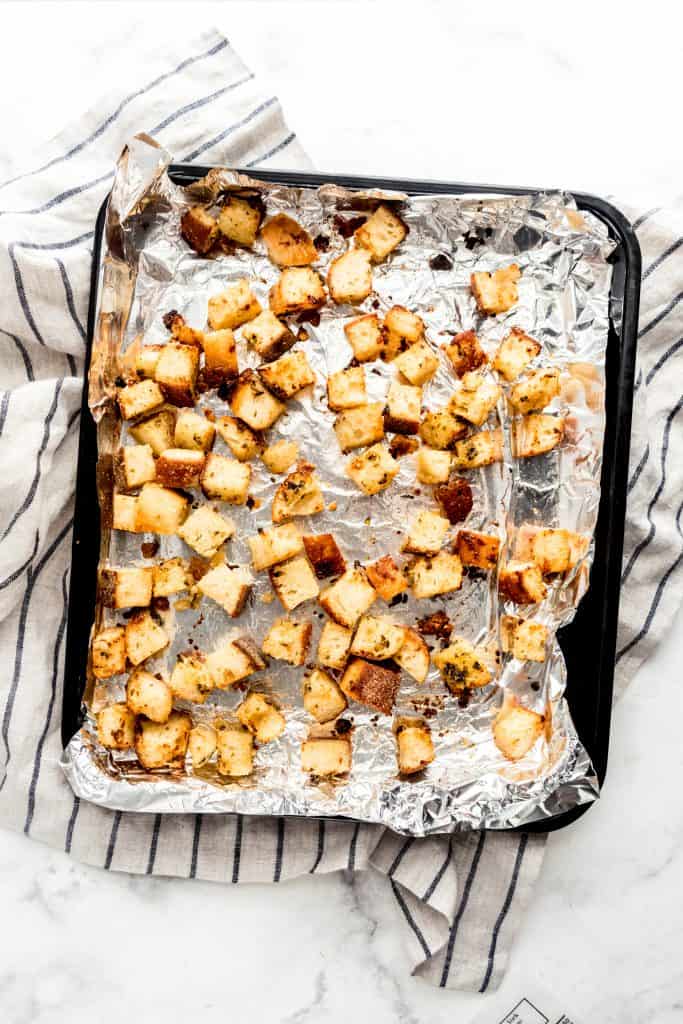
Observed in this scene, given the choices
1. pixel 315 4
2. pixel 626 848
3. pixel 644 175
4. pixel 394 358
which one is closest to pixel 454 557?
pixel 394 358

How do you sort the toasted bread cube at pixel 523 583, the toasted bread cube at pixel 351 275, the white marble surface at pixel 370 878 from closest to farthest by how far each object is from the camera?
the toasted bread cube at pixel 523 583, the toasted bread cube at pixel 351 275, the white marble surface at pixel 370 878

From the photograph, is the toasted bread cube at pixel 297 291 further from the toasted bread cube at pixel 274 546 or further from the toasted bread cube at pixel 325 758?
the toasted bread cube at pixel 325 758

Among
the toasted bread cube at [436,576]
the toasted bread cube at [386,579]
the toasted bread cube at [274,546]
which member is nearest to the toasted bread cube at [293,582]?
the toasted bread cube at [274,546]

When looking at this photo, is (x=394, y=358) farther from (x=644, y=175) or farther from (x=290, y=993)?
(x=290, y=993)

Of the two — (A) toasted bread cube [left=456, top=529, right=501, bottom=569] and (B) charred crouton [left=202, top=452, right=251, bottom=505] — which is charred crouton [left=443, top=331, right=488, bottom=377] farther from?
(B) charred crouton [left=202, top=452, right=251, bottom=505]

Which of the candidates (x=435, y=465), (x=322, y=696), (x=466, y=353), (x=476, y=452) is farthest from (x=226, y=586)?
(x=466, y=353)

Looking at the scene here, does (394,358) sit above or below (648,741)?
above
